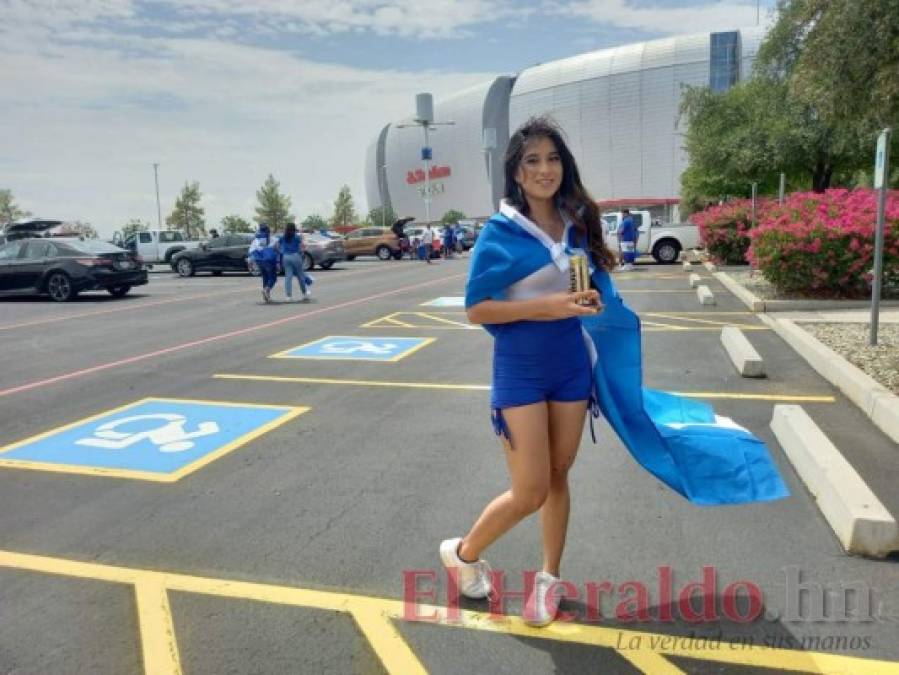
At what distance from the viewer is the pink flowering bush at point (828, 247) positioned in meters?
10.9

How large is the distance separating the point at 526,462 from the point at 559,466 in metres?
0.20

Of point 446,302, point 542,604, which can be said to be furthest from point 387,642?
point 446,302

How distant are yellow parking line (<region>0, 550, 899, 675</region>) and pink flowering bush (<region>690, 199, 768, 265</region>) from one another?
17474 mm

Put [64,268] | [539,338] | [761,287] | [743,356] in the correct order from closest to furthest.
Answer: [539,338], [743,356], [761,287], [64,268]

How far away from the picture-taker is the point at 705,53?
267 ft

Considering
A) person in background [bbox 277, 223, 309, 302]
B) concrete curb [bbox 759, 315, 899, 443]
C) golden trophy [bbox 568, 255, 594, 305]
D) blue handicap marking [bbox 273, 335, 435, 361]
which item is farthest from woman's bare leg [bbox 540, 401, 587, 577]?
person in background [bbox 277, 223, 309, 302]

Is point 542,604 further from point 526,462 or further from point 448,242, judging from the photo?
point 448,242

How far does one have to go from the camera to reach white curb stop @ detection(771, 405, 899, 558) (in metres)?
3.32

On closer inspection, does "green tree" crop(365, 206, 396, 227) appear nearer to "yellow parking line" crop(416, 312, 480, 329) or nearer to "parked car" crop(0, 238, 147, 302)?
"parked car" crop(0, 238, 147, 302)

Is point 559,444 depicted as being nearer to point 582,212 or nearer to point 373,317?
point 582,212

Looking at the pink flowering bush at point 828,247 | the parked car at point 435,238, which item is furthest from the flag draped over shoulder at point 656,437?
the parked car at point 435,238

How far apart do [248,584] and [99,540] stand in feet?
3.40

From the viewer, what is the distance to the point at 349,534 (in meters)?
3.77

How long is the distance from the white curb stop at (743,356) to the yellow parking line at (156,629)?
18.6ft
